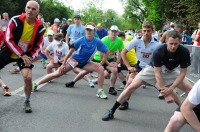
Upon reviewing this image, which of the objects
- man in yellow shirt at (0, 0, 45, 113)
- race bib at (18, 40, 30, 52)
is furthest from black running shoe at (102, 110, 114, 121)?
race bib at (18, 40, 30, 52)

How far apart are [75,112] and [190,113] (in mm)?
3153

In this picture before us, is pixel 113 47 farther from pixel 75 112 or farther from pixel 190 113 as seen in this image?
pixel 190 113

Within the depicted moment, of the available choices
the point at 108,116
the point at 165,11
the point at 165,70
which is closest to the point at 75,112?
the point at 108,116

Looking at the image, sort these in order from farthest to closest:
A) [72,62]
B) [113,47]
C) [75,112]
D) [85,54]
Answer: [113,47] → [72,62] → [85,54] → [75,112]

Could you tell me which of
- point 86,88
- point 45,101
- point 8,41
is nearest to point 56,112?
point 45,101

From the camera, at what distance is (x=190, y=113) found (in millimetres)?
3818

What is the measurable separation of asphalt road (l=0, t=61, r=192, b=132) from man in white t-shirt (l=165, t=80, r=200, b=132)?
1.66 m

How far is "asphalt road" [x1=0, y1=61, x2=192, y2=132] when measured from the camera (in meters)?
5.65

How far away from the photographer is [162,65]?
6.12 m

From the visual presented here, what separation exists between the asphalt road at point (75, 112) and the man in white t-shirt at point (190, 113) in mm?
Result: 1664

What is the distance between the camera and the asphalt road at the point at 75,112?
5.65m

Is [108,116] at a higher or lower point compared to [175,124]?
lower

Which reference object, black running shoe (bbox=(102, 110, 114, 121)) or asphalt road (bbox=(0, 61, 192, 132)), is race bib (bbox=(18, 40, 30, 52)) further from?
black running shoe (bbox=(102, 110, 114, 121))

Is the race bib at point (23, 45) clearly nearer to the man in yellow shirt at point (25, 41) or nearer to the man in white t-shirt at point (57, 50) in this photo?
the man in yellow shirt at point (25, 41)
